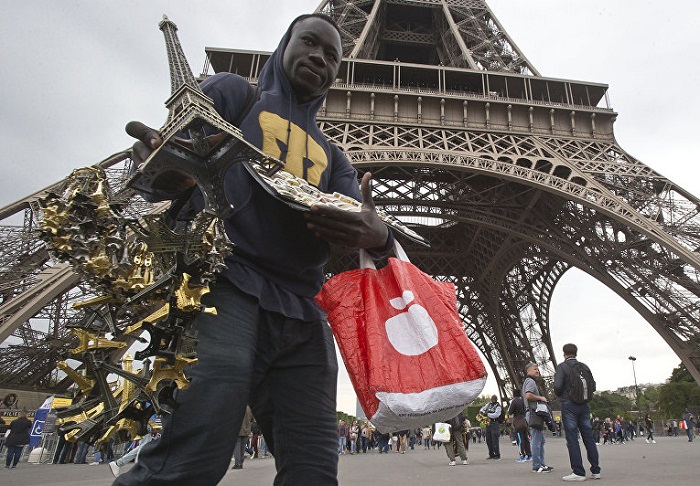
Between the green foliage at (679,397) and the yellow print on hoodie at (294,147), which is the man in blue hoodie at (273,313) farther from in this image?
the green foliage at (679,397)

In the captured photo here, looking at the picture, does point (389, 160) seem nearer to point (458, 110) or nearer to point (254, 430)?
point (458, 110)

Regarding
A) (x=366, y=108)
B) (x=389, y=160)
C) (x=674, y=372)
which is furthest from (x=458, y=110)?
(x=674, y=372)

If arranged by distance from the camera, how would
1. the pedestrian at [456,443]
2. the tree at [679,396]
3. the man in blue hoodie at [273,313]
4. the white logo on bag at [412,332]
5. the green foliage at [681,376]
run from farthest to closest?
the green foliage at [681,376] → the tree at [679,396] → the pedestrian at [456,443] → the white logo on bag at [412,332] → the man in blue hoodie at [273,313]

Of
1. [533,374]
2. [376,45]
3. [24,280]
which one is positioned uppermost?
[376,45]

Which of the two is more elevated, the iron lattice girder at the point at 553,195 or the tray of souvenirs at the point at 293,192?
the iron lattice girder at the point at 553,195

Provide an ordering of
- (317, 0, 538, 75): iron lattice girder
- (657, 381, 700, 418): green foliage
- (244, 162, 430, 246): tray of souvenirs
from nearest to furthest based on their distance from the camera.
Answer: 1. (244, 162, 430, 246): tray of souvenirs
2. (317, 0, 538, 75): iron lattice girder
3. (657, 381, 700, 418): green foliage

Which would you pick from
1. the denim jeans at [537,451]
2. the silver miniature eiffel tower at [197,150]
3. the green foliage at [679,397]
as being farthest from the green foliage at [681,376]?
the silver miniature eiffel tower at [197,150]

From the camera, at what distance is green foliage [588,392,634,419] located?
58425 millimetres

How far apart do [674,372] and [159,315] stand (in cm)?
5489

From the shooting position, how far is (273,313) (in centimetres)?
143

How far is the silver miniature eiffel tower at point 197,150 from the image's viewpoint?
103 cm

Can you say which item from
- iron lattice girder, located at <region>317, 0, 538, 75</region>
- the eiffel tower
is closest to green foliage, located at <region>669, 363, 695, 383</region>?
the eiffel tower

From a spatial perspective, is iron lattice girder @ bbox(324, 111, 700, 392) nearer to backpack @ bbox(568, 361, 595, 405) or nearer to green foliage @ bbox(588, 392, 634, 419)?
backpack @ bbox(568, 361, 595, 405)

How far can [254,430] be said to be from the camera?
14133mm
